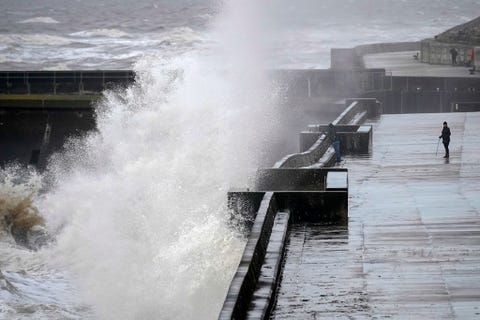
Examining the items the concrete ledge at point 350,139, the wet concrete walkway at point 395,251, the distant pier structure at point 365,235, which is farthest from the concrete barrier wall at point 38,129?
the wet concrete walkway at point 395,251

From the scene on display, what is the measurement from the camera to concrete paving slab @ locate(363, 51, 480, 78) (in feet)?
125

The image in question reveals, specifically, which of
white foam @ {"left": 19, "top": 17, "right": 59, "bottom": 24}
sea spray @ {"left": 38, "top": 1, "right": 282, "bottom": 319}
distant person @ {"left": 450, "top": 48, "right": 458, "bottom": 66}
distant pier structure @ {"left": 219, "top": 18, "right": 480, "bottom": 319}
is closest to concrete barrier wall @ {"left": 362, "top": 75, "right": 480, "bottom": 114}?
sea spray @ {"left": 38, "top": 1, "right": 282, "bottom": 319}

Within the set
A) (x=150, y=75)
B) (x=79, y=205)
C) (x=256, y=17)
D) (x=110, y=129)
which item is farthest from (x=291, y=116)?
(x=256, y=17)

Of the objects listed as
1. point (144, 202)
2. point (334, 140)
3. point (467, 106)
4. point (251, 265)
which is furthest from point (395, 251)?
point (467, 106)

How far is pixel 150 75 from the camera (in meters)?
34.6

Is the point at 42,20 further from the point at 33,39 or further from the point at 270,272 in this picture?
the point at 270,272

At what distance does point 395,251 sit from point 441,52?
30.6m

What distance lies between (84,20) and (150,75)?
89265 millimetres

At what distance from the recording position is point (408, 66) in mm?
42625

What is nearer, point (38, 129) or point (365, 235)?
point (365, 235)

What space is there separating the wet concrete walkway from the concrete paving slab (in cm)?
1698

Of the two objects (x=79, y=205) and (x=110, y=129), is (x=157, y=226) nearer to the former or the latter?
(x=79, y=205)

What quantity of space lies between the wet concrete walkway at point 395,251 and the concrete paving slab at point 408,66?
669 inches

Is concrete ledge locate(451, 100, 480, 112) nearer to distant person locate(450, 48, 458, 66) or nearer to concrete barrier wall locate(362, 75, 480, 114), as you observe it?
concrete barrier wall locate(362, 75, 480, 114)
